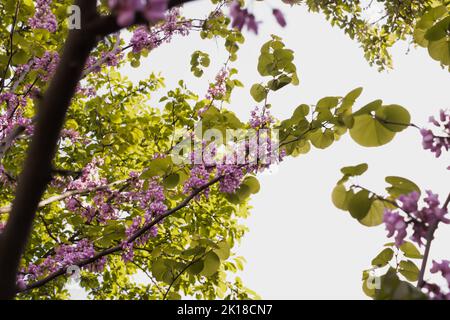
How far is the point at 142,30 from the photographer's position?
4.54m

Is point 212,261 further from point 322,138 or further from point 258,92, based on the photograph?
point 258,92

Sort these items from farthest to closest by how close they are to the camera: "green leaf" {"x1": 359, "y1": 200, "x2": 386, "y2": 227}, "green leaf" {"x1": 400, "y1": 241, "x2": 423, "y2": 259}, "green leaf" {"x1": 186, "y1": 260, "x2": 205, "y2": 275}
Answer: "green leaf" {"x1": 186, "y1": 260, "x2": 205, "y2": 275} → "green leaf" {"x1": 400, "y1": 241, "x2": 423, "y2": 259} → "green leaf" {"x1": 359, "y1": 200, "x2": 386, "y2": 227}

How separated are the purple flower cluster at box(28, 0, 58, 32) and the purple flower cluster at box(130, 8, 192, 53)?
2.87 ft

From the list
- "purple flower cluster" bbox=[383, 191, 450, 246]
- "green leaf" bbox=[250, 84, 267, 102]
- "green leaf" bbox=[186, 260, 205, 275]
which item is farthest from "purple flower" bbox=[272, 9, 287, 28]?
"green leaf" bbox=[250, 84, 267, 102]

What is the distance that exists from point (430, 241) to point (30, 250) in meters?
6.85

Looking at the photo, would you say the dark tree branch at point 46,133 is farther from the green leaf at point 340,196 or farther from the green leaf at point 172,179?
the green leaf at point 172,179

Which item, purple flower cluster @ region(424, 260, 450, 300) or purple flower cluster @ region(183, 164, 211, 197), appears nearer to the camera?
purple flower cluster @ region(424, 260, 450, 300)

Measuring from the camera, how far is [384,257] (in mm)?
2080

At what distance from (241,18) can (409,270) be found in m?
1.63

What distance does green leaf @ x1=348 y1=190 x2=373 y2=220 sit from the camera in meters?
1.80

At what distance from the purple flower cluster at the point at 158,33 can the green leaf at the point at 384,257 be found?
353 centimetres

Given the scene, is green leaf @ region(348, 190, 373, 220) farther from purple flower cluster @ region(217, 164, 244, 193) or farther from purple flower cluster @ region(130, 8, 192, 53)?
purple flower cluster @ region(130, 8, 192, 53)

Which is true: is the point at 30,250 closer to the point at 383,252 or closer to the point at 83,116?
the point at 83,116

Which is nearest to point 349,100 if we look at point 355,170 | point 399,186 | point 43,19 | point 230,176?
point 355,170
